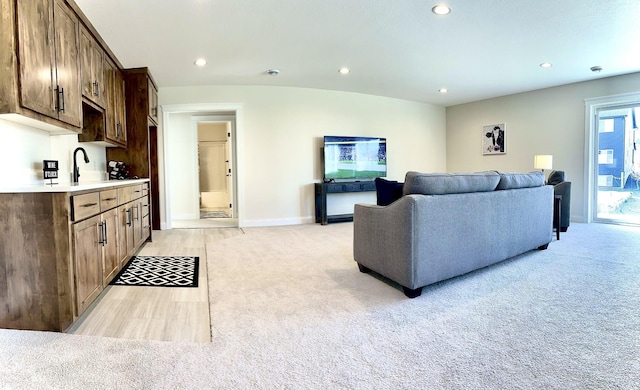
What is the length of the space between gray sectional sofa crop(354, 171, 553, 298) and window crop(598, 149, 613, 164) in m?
3.62

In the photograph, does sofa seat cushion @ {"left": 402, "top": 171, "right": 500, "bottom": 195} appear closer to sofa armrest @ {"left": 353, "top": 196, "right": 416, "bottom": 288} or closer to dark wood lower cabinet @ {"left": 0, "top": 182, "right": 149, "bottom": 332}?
sofa armrest @ {"left": 353, "top": 196, "right": 416, "bottom": 288}

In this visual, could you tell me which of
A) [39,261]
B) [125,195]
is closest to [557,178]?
[125,195]

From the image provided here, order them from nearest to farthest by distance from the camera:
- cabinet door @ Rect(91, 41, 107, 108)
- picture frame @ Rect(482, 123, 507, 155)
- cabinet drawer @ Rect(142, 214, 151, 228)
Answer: cabinet door @ Rect(91, 41, 107, 108)
cabinet drawer @ Rect(142, 214, 151, 228)
picture frame @ Rect(482, 123, 507, 155)

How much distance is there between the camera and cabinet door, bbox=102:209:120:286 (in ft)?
8.33

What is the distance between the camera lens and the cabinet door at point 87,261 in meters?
2.03

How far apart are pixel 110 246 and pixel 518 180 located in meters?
3.60

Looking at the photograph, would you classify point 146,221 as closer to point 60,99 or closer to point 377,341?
point 60,99

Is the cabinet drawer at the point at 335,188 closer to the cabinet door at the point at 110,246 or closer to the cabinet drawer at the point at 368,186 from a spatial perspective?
the cabinet drawer at the point at 368,186

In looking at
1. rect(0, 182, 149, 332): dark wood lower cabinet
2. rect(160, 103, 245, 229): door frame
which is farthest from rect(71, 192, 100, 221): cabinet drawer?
rect(160, 103, 245, 229): door frame

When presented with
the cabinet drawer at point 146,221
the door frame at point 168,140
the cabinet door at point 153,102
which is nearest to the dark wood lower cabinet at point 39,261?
the cabinet drawer at point 146,221

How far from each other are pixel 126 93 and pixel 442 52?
4.08 m

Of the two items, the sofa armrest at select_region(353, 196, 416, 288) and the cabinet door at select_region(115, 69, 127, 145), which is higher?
the cabinet door at select_region(115, 69, 127, 145)

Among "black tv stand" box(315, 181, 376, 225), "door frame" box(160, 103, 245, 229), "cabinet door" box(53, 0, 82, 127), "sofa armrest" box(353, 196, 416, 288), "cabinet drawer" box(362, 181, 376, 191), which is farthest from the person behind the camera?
"cabinet drawer" box(362, 181, 376, 191)

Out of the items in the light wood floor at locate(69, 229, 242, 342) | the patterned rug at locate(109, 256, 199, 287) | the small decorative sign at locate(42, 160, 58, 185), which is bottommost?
the light wood floor at locate(69, 229, 242, 342)
